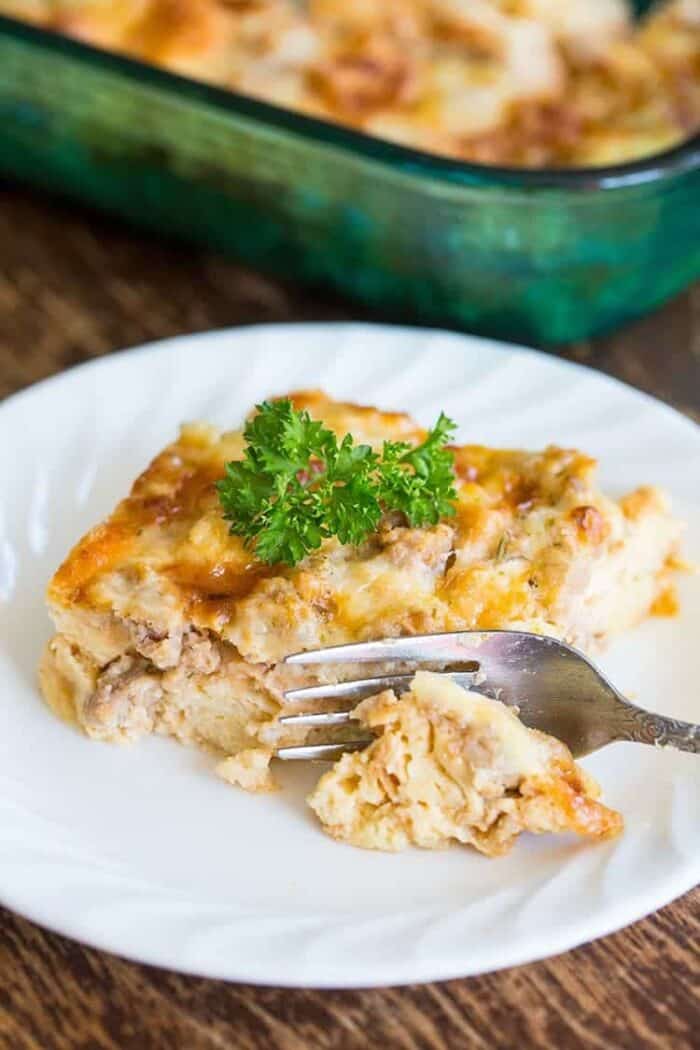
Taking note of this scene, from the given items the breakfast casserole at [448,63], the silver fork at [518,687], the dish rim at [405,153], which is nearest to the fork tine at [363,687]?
the silver fork at [518,687]

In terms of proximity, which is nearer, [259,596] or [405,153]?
[259,596]

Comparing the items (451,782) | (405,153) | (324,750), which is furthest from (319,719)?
(405,153)

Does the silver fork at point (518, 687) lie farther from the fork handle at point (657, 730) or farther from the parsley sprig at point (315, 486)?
the parsley sprig at point (315, 486)

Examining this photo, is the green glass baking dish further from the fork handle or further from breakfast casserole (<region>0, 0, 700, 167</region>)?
the fork handle

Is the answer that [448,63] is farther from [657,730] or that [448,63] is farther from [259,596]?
[657,730]

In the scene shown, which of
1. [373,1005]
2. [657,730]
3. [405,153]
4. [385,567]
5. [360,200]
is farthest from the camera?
[360,200]

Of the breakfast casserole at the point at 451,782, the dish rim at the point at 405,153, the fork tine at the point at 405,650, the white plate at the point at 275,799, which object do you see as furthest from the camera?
the dish rim at the point at 405,153

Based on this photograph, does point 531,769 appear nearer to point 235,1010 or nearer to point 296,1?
point 235,1010
